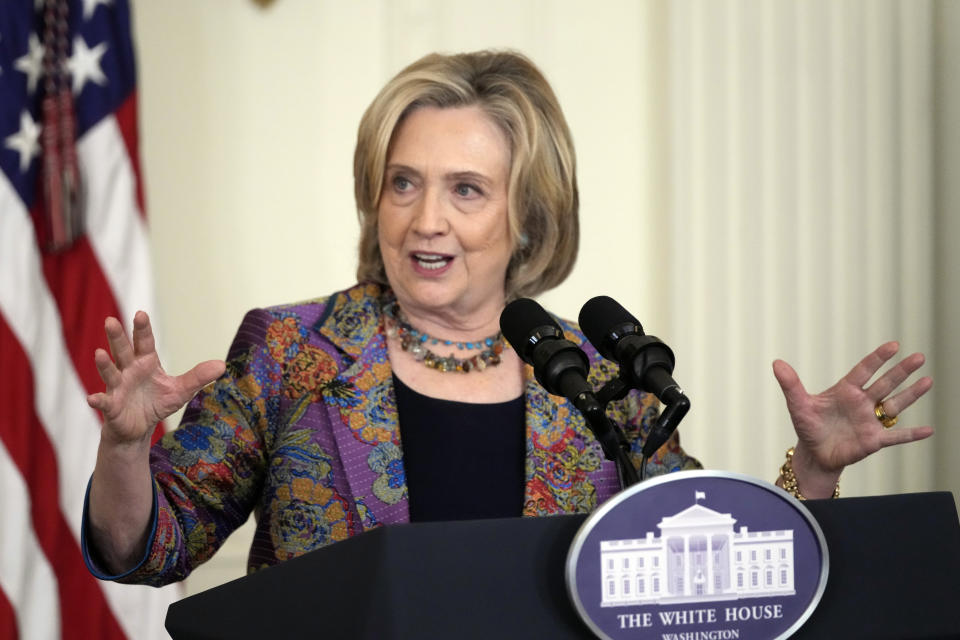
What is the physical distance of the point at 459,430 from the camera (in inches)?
76.2

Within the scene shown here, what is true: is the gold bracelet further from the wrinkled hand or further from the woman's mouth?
the wrinkled hand

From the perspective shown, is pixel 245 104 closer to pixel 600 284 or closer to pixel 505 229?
pixel 600 284

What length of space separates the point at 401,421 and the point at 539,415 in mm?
240

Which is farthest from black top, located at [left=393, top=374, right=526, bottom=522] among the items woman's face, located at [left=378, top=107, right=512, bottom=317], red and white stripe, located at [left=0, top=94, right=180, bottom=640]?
red and white stripe, located at [left=0, top=94, right=180, bottom=640]

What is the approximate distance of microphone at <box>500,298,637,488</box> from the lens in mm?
1097

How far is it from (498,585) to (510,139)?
1.24 meters

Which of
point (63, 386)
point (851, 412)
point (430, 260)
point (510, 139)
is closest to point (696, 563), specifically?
point (851, 412)

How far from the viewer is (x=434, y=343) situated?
6.79ft

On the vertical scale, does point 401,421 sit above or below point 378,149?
below

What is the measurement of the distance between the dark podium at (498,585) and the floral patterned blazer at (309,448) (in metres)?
0.60

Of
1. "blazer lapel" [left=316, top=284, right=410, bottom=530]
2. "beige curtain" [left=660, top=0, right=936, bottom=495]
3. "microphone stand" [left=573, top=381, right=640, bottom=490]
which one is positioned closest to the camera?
"microphone stand" [left=573, top=381, right=640, bottom=490]

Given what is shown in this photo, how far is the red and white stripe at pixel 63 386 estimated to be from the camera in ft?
8.63

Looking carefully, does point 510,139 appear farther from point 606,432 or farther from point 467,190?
point 606,432

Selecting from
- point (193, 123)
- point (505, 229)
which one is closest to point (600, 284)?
point (193, 123)
